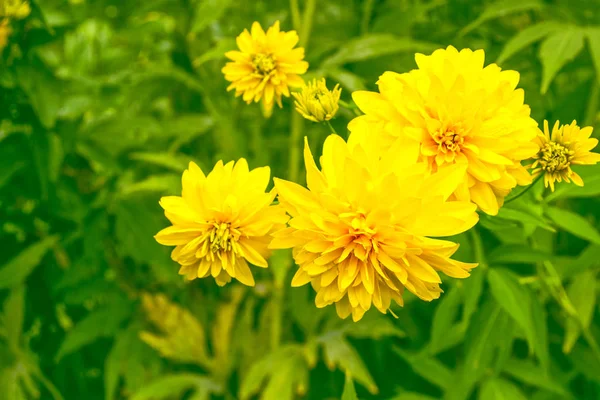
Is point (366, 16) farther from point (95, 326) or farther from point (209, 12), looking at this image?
point (95, 326)

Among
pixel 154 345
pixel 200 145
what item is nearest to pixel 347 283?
pixel 154 345

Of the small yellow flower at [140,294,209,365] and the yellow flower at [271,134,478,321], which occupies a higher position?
the yellow flower at [271,134,478,321]

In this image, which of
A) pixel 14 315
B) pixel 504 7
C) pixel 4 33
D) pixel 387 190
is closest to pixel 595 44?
pixel 504 7

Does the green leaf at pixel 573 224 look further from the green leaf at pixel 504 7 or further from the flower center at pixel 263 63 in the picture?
the flower center at pixel 263 63

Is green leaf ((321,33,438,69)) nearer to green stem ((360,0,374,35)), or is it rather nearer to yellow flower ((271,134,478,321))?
green stem ((360,0,374,35))

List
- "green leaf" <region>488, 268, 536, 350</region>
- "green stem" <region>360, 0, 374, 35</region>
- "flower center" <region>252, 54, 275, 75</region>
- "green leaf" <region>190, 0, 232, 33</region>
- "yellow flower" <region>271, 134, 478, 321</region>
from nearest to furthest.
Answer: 1. "yellow flower" <region>271, 134, 478, 321</region>
2. "flower center" <region>252, 54, 275, 75</region>
3. "green leaf" <region>488, 268, 536, 350</region>
4. "green leaf" <region>190, 0, 232, 33</region>
5. "green stem" <region>360, 0, 374, 35</region>

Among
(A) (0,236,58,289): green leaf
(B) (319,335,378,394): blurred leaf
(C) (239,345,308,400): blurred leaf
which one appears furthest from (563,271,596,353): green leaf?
(A) (0,236,58,289): green leaf

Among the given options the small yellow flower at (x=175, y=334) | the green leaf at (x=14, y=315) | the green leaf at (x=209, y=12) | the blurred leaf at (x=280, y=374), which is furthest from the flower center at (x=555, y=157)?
the green leaf at (x=14, y=315)

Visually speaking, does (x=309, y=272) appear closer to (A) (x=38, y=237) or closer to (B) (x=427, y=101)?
(B) (x=427, y=101)
